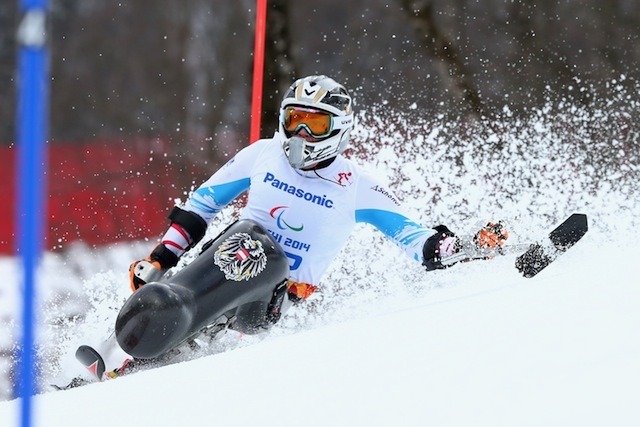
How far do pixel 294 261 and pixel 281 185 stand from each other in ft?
1.03

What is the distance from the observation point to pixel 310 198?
4.42m

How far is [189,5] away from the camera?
11.8 meters

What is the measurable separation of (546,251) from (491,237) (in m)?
0.21

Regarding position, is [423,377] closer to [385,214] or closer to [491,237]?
[491,237]

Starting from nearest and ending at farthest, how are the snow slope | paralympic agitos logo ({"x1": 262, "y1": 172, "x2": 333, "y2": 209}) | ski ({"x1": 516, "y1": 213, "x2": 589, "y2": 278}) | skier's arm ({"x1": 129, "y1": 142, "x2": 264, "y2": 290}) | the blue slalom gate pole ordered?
the blue slalom gate pole < the snow slope < ski ({"x1": 516, "y1": 213, "x2": 589, "y2": 278}) < paralympic agitos logo ({"x1": 262, "y1": 172, "x2": 333, "y2": 209}) < skier's arm ({"x1": 129, "y1": 142, "x2": 264, "y2": 290})

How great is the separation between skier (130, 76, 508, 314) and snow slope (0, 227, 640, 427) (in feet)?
1.97

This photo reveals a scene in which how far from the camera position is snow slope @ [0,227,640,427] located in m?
2.63

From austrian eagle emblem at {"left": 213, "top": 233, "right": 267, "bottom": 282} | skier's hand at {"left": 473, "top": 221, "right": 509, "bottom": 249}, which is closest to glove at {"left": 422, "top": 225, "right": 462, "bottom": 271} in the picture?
skier's hand at {"left": 473, "top": 221, "right": 509, "bottom": 249}

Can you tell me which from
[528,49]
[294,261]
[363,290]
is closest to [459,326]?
[294,261]

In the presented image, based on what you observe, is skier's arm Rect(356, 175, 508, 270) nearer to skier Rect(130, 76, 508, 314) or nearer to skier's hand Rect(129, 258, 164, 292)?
skier Rect(130, 76, 508, 314)

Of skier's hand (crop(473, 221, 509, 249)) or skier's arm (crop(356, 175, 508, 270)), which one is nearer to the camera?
skier's hand (crop(473, 221, 509, 249))

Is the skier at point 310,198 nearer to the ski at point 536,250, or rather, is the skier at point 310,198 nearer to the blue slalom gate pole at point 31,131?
the ski at point 536,250

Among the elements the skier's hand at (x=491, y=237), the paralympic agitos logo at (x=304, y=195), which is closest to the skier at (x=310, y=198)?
the paralympic agitos logo at (x=304, y=195)

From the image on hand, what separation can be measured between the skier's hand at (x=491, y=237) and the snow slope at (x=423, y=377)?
28 centimetres
